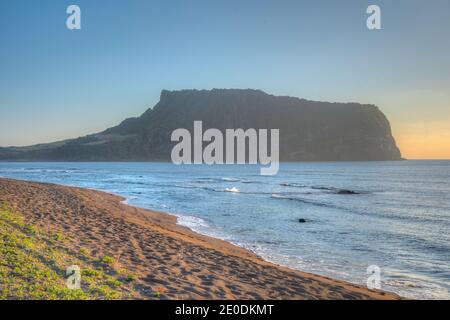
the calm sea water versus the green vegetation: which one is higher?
the green vegetation

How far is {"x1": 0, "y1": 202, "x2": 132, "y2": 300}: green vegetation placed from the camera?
6.79 meters

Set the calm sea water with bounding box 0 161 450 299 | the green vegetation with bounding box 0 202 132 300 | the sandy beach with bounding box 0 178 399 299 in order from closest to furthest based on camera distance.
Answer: the green vegetation with bounding box 0 202 132 300
the sandy beach with bounding box 0 178 399 299
the calm sea water with bounding box 0 161 450 299

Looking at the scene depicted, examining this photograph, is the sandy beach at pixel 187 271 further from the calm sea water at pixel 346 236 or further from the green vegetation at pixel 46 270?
the calm sea water at pixel 346 236

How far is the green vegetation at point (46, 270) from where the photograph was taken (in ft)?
22.3

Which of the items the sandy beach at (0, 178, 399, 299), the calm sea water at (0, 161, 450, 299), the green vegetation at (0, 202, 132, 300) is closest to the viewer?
the green vegetation at (0, 202, 132, 300)

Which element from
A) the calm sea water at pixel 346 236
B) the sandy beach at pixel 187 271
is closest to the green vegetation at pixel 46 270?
the sandy beach at pixel 187 271

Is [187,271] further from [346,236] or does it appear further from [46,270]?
[346,236]

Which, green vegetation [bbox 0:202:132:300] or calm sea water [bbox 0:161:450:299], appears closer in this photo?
green vegetation [bbox 0:202:132:300]

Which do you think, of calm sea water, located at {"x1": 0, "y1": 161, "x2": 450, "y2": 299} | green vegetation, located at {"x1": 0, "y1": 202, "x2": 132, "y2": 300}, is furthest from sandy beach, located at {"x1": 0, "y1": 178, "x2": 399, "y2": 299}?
calm sea water, located at {"x1": 0, "y1": 161, "x2": 450, "y2": 299}

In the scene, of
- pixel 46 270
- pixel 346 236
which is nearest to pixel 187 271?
pixel 46 270

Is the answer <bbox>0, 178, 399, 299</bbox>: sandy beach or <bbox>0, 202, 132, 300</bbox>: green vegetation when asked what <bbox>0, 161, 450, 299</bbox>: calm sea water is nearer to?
<bbox>0, 178, 399, 299</bbox>: sandy beach

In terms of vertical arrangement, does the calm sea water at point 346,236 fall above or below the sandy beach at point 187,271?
below

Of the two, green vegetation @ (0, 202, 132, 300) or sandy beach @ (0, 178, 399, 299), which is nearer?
green vegetation @ (0, 202, 132, 300)

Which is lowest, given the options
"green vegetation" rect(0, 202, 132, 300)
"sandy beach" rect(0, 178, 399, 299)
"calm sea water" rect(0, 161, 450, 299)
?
"calm sea water" rect(0, 161, 450, 299)
